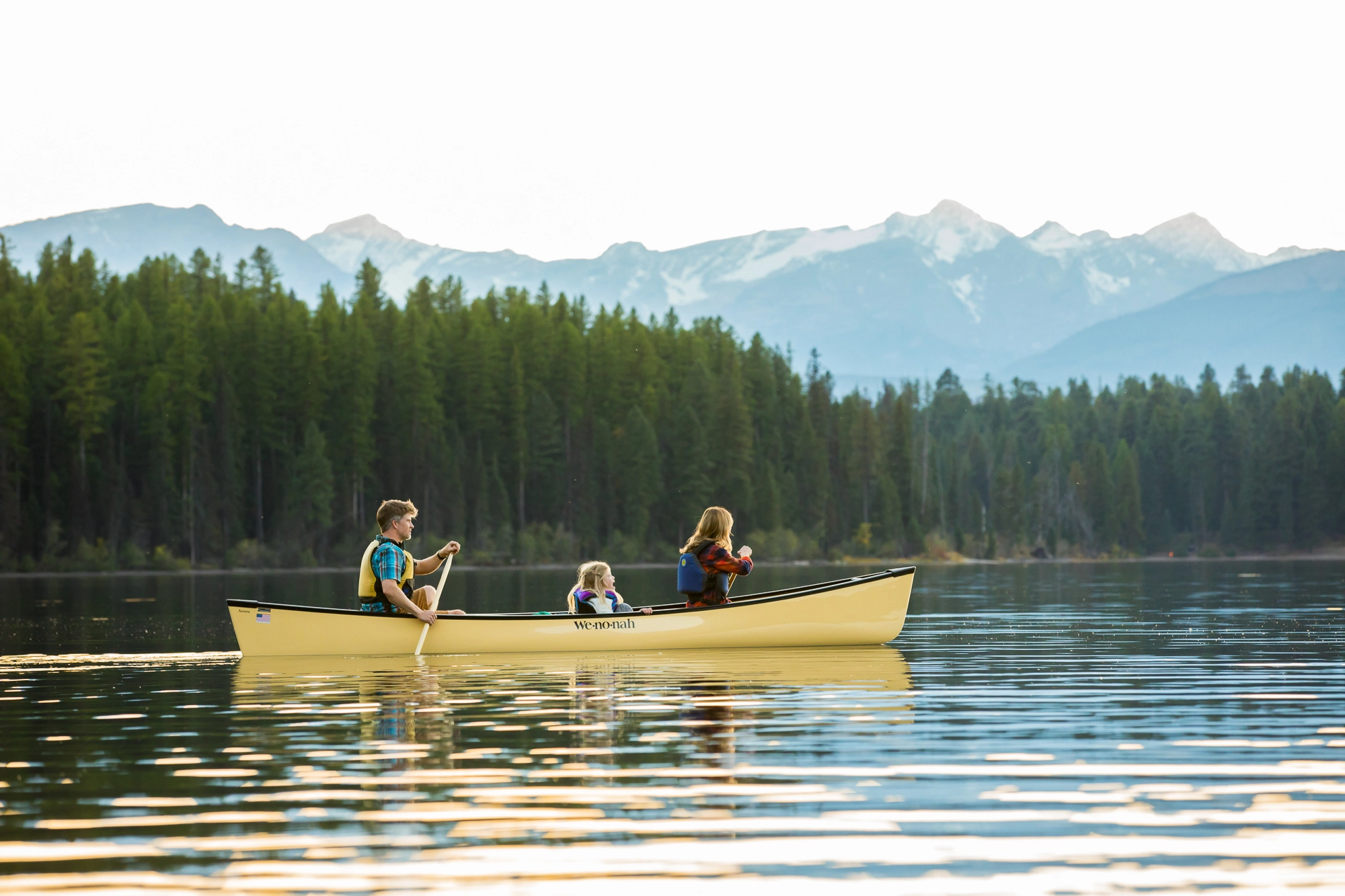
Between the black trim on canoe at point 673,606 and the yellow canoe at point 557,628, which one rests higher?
the black trim on canoe at point 673,606

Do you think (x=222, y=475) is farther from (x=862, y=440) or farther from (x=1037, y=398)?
(x=1037, y=398)

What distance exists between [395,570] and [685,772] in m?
10.4

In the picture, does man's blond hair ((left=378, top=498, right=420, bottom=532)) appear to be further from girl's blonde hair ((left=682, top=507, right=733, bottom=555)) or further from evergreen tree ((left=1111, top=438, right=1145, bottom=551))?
evergreen tree ((left=1111, top=438, right=1145, bottom=551))

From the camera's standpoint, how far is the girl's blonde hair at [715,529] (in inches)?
807

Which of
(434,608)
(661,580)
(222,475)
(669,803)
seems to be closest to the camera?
(669,803)

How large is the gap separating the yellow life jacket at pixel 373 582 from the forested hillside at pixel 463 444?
70.2m

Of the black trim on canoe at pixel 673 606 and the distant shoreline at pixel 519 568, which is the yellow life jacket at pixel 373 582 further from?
the distant shoreline at pixel 519 568

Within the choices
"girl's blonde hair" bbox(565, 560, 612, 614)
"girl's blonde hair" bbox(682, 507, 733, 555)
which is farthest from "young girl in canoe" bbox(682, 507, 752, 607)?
"girl's blonde hair" bbox(565, 560, 612, 614)

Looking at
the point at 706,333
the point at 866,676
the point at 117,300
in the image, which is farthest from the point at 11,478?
the point at 866,676

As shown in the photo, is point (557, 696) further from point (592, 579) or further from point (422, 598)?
point (592, 579)

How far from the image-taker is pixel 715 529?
20609 mm

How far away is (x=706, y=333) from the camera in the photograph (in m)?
128

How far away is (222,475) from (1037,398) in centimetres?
11492

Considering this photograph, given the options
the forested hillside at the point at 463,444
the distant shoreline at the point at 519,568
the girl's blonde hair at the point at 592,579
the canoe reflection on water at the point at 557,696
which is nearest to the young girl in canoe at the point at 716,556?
the canoe reflection on water at the point at 557,696
